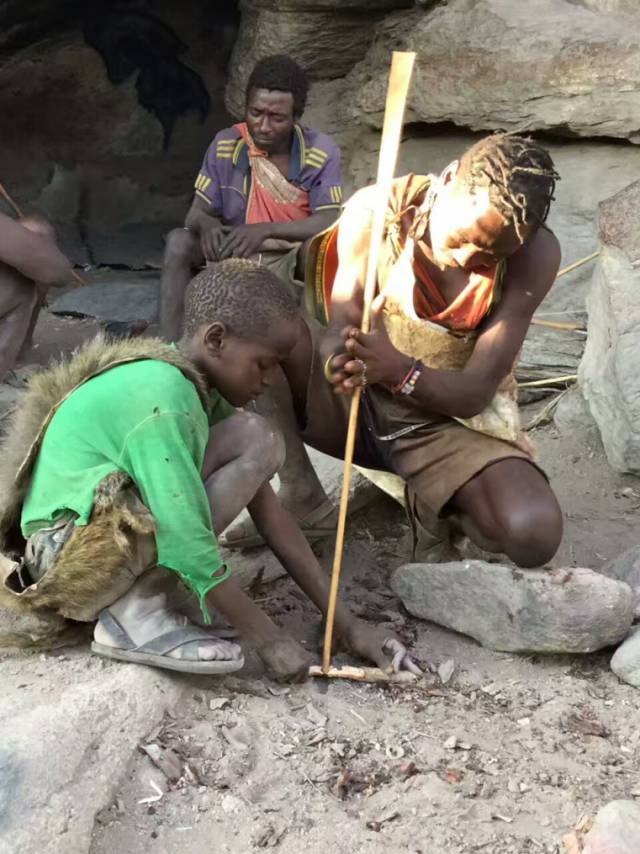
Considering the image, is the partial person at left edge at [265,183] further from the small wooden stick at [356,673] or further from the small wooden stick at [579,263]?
the small wooden stick at [356,673]

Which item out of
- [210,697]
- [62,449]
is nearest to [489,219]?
[62,449]

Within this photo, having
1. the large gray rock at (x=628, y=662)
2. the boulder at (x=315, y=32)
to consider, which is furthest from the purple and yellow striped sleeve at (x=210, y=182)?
the large gray rock at (x=628, y=662)

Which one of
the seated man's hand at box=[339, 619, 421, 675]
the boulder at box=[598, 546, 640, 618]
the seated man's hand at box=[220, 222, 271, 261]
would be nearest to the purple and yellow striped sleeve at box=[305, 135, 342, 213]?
the seated man's hand at box=[220, 222, 271, 261]

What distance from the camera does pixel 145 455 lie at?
230 cm

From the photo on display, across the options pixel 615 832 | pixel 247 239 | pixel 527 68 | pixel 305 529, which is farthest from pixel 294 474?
pixel 527 68

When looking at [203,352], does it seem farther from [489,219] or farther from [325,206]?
[325,206]

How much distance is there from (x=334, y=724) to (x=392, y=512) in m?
1.28

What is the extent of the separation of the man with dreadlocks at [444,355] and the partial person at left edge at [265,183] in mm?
1228

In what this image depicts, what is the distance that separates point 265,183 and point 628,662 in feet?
8.49

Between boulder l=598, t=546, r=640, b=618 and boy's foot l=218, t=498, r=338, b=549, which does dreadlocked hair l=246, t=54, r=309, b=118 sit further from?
boulder l=598, t=546, r=640, b=618

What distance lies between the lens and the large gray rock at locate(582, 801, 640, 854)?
6.57 feet

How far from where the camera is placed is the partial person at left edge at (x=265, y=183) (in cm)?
443

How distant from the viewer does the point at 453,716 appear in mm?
2645

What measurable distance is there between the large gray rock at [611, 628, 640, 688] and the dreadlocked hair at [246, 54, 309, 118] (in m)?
2.65
